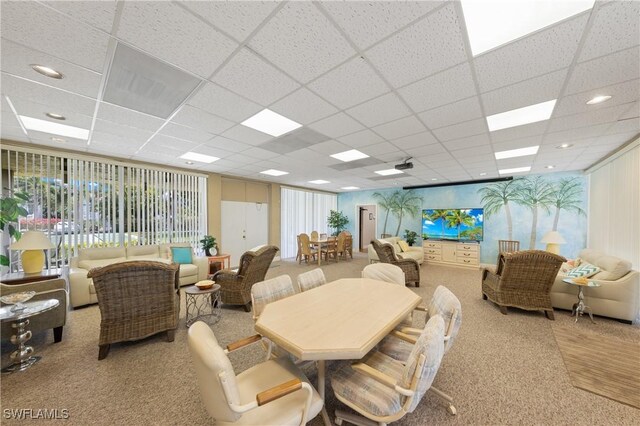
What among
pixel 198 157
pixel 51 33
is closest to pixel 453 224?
pixel 198 157

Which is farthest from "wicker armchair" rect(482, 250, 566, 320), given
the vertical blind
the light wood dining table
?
the vertical blind

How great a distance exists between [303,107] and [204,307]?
3415mm

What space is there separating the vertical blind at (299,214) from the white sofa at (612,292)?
6.98 metres

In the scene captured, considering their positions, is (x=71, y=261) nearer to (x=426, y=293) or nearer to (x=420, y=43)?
(x=420, y=43)

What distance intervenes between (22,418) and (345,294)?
2.52 metres

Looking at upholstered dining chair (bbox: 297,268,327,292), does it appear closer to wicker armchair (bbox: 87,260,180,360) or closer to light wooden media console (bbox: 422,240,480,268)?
wicker armchair (bbox: 87,260,180,360)

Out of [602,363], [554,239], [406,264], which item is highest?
[554,239]

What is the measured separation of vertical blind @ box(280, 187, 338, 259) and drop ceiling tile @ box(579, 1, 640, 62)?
7318 mm

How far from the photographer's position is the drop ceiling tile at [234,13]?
1.27 meters

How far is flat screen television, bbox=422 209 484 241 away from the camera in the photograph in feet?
22.8

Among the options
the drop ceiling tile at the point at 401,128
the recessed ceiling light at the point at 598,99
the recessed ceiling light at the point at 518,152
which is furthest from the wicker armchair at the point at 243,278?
the recessed ceiling light at the point at 518,152

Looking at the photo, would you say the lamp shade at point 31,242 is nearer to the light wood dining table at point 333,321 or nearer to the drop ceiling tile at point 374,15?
the light wood dining table at point 333,321

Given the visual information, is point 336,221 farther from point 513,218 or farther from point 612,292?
point 612,292

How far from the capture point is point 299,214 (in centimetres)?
889
